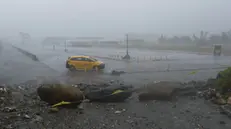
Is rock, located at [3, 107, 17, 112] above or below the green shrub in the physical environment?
below

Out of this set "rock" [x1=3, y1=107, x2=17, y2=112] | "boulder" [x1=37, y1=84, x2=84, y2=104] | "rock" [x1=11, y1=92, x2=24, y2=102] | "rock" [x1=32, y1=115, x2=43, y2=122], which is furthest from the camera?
"rock" [x1=11, y1=92, x2=24, y2=102]

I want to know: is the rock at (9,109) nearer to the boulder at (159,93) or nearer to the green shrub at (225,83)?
the boulder at (159,93)

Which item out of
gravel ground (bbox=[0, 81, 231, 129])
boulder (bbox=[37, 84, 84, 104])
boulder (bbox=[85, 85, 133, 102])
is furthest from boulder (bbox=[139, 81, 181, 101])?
boulder (bbox=[37, 84, 84, 104])

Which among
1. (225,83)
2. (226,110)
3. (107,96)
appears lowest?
(226,110)

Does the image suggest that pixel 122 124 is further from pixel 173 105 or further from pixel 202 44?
pixel 202 44

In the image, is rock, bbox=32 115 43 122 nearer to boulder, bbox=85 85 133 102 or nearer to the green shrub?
boulder, bbox=85 85 133 102

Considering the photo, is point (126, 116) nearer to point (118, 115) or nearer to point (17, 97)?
point (118, 115)

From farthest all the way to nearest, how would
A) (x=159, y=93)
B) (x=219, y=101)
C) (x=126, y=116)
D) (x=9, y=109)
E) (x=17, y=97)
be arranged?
(x=159, y=93) < (x=17, y=97) < (x=219, y=101) < (x=126, y=116) < (x=9, y=109)

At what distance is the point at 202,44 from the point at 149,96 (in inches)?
2116

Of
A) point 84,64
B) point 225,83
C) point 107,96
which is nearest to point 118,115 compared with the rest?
point 107,96

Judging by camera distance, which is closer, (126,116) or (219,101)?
(126,116)

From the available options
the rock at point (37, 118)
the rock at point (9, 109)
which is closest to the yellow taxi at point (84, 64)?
the rock at point (9, 109)

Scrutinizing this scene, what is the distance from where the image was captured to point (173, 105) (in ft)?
36.0

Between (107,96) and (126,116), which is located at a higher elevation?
(107,96)
